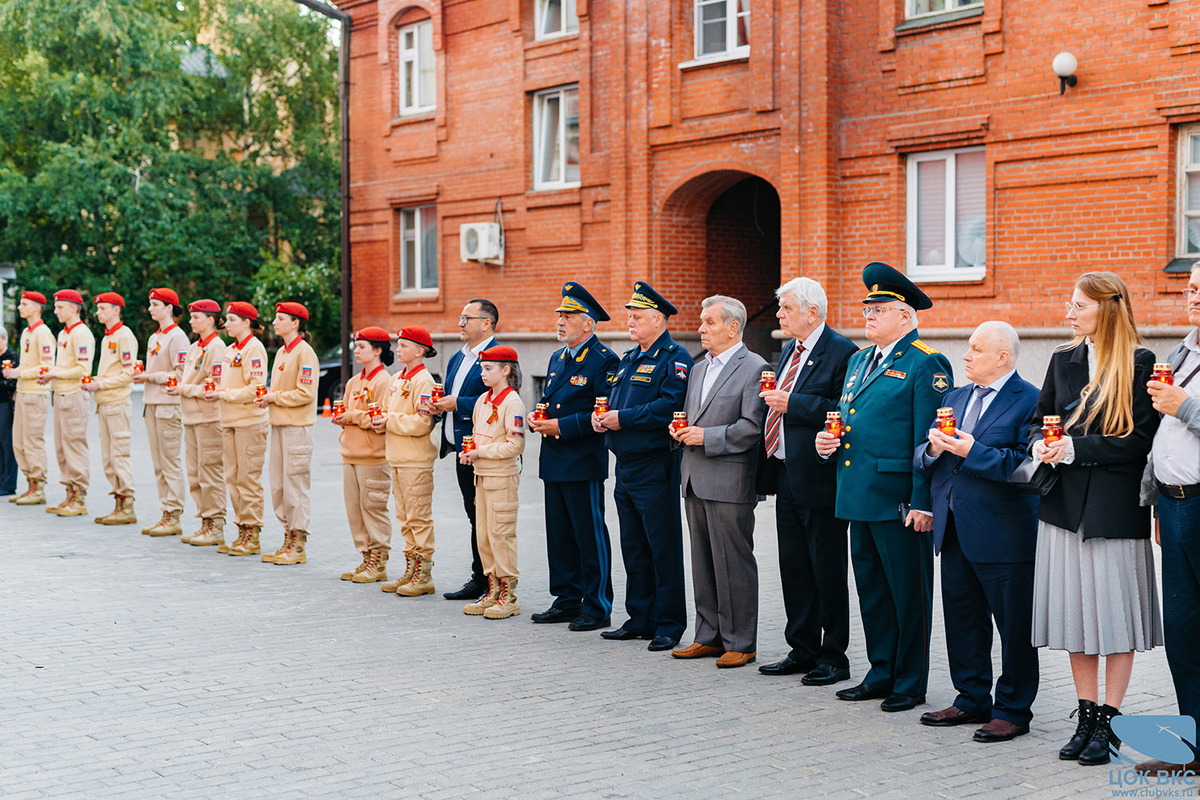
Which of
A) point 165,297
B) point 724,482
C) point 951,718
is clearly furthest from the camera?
point 165,297

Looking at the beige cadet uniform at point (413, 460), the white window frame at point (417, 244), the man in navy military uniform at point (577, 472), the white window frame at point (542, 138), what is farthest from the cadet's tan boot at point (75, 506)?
the white window frame at point (417, 244)

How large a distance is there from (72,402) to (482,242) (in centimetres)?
971

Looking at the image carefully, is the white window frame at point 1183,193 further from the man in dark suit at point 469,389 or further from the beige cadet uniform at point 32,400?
the beige cadet uniform at point 32,400

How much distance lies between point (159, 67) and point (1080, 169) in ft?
88.5

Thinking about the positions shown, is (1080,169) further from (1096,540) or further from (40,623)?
(40,623)

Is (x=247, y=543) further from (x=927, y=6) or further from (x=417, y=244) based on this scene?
(x=417, y=244)

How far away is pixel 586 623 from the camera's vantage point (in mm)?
8195

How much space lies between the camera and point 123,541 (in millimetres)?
11570

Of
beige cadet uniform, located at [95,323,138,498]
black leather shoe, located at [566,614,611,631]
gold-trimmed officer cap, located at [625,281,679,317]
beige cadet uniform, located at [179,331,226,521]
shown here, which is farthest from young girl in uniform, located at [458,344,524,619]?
beige cadet uniform, located at [95,323,138,498]

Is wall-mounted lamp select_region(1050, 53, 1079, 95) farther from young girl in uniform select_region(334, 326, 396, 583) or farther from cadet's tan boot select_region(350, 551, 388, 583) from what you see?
cadet's tan boot select_region(350, 551, 388, 583)

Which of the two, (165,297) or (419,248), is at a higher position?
(419,248)

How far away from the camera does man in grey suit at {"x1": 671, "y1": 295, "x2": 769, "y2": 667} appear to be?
7207 mm

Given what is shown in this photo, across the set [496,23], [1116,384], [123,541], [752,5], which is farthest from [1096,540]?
[496,23]

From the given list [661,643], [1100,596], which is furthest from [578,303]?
[1100,596]
